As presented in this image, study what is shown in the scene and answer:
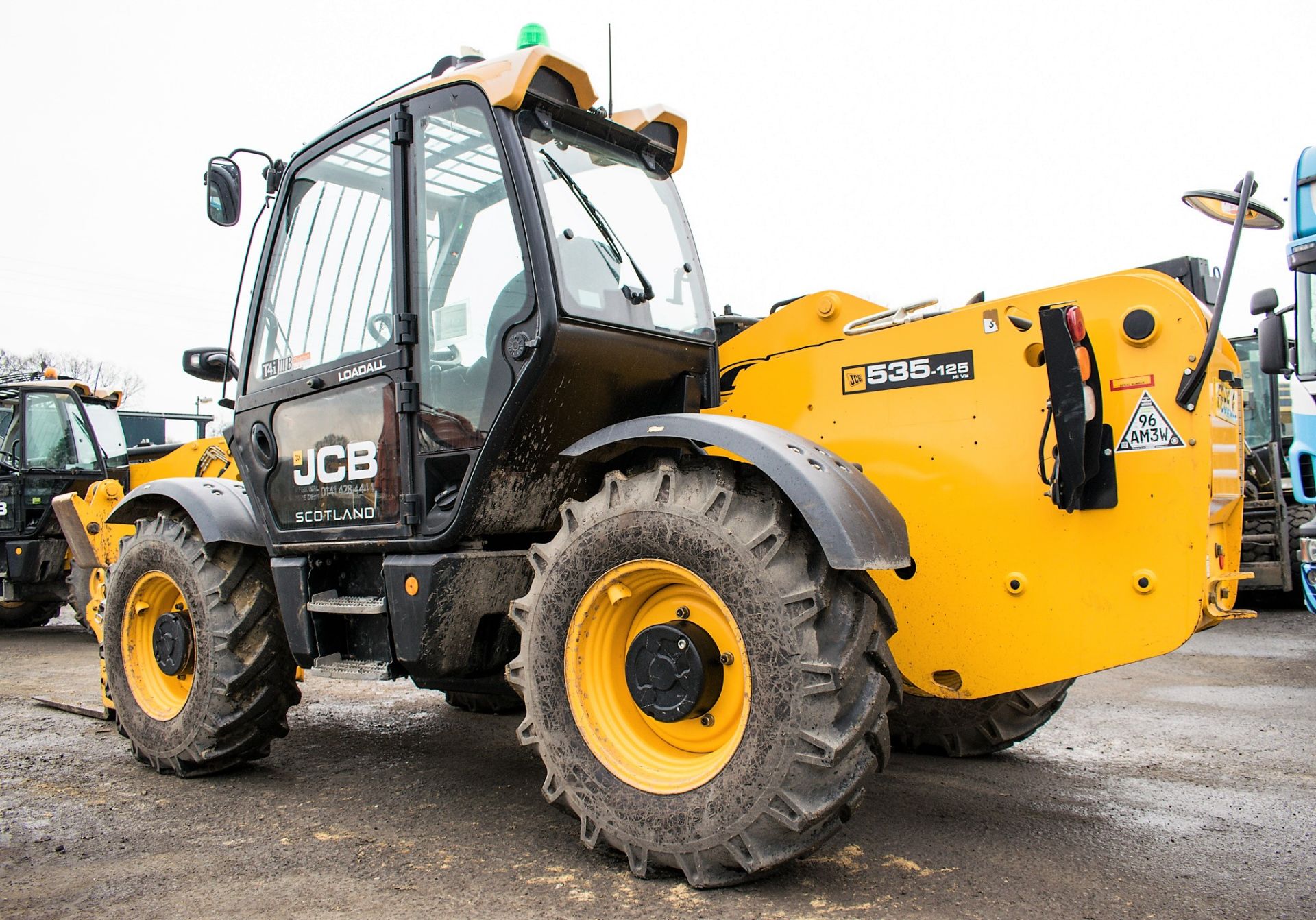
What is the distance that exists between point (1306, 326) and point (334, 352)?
443cm

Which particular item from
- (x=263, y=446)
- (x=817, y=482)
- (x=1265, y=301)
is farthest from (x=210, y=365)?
(x=1265, y=301)

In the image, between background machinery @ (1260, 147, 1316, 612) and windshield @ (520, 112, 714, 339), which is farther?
background machinery @ (1260, 147, 1316, 612)

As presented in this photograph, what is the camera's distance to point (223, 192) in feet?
14.3

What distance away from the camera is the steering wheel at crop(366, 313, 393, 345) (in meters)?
3.88

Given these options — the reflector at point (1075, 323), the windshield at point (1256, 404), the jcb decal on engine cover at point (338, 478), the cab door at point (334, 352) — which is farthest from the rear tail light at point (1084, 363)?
the windshield at point (1256, 404)

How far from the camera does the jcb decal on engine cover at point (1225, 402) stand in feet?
10.1

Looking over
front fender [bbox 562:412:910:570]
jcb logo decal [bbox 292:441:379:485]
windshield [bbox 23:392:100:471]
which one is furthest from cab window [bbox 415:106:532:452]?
windshield [bbox 23:392:100:471]

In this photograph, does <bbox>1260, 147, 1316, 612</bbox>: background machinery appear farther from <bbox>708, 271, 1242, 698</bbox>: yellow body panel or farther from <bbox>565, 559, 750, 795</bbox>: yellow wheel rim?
<bbox>565, 559, 750, 795</bbox>: yellow wheel rim

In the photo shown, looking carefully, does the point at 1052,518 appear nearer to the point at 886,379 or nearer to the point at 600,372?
the point at 886,379

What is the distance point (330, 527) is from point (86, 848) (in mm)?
1391

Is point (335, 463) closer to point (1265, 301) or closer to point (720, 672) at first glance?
point (720, 672)

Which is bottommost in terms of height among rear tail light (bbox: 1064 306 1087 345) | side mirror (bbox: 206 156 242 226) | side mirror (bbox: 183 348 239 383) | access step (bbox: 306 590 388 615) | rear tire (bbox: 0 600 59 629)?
rear tire (bbox: 0 600 59 629)

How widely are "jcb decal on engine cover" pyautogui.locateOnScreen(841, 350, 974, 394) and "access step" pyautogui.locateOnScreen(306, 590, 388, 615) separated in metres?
1.93

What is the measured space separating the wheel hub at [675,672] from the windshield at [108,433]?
33.5ft
